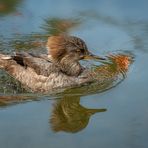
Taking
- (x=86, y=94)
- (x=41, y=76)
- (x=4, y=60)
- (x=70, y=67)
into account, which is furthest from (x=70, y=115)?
(x=4, y=60)

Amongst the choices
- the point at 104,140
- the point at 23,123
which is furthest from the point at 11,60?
the point at 104,140

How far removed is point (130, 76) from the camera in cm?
1020

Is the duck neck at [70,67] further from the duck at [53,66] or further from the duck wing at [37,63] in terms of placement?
the duck wing at [37,63]

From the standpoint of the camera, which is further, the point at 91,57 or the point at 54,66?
the point at 91,57

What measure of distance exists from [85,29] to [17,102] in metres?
3.44

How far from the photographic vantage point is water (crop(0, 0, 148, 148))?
309 inches

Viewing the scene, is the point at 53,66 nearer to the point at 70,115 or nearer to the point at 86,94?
the point at 86,94

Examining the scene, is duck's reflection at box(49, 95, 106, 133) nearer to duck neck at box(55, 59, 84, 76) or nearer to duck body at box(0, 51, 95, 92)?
duck body at box(0, 51, 95, 92)

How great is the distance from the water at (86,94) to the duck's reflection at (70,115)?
1 centimetres

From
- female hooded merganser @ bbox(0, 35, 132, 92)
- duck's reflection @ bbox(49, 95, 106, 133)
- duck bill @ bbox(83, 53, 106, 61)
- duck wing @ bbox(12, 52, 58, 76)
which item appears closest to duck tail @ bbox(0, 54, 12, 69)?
female hooded merganser @ bbox(0, 35, 132, 92)

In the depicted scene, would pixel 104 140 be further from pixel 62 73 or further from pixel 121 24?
pixel 121 24

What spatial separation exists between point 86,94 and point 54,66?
919 millimetres

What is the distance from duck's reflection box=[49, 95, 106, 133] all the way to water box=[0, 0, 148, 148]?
13mm

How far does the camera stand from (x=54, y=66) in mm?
10250
